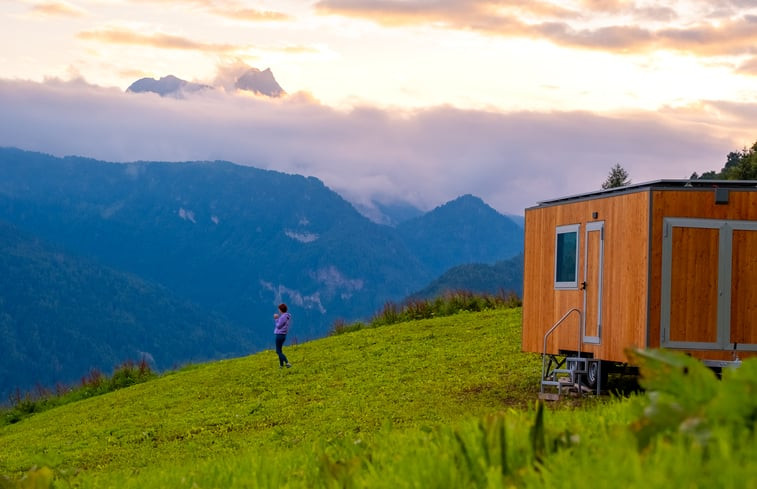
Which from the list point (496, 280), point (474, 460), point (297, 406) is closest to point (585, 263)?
point (297, 406)

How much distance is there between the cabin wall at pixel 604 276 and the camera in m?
15.2

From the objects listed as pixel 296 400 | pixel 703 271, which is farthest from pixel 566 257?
pixel 296 400

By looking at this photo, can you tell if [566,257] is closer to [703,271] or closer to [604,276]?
[604,276]

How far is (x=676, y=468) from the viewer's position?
2.68 m

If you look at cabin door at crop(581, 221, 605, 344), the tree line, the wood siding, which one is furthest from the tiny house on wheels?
the tree line

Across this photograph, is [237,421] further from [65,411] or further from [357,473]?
[357,473]

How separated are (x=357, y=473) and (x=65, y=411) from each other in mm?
23118

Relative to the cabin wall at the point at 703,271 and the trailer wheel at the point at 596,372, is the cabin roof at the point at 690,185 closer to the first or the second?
the cabin wall at the point at 703,271

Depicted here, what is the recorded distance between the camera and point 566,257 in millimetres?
17766

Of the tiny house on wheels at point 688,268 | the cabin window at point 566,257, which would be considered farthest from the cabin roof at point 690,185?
the cabin window at point 566,257

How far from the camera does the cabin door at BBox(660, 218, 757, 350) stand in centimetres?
1504

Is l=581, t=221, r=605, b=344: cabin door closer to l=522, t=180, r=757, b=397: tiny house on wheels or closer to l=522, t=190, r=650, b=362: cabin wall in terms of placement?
l=522, t=190, r=650, b=362: cabin wall

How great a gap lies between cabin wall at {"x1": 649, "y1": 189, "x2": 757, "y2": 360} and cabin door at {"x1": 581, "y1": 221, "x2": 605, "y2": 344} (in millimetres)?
1588

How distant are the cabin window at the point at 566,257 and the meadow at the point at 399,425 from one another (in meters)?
2.09
